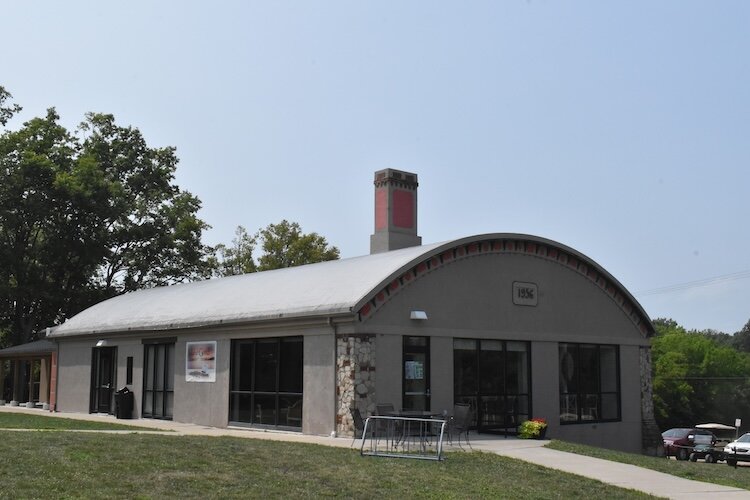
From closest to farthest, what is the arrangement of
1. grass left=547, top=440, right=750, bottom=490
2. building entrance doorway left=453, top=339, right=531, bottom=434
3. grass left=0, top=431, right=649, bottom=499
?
grass left=0, top=431, right=649, bottom=499
grass left=547, top=440, right=750, bottom=490
building entrance doorway left=453, top=339, right=531, bottom=434

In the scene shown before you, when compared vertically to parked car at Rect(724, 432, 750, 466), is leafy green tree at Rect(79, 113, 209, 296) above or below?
above

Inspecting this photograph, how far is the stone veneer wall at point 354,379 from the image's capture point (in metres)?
19.1

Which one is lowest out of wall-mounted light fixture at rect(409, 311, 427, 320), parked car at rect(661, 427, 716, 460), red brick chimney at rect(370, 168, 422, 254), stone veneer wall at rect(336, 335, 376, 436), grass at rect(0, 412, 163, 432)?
parked car at rect(661, 427, 716, 460)

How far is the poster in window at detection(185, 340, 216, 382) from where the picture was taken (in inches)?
920

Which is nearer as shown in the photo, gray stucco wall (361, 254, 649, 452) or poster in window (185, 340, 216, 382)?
gray stucco wall (361, 254, 649, 452)

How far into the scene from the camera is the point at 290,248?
5844cm

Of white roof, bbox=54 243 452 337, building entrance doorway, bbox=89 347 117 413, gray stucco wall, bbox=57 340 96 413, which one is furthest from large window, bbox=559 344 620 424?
gray stucco wall, bbox=57 340 96 413

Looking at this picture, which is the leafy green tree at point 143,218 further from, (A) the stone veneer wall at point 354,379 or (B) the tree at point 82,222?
(A) the stone veneer wall at point 354,379

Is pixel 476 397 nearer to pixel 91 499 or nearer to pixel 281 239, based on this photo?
pixel 91 499

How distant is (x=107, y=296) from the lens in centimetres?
4656

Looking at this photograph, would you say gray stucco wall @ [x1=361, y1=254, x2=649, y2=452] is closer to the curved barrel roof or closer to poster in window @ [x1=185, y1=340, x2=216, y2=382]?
the curved barrel roof

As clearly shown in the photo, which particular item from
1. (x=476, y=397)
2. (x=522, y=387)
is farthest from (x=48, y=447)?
(x=522, y=387)

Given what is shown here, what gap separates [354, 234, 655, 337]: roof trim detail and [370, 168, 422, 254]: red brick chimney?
4180 mm

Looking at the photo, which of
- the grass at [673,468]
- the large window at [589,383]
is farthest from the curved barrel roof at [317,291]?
the grass at [673,468]
